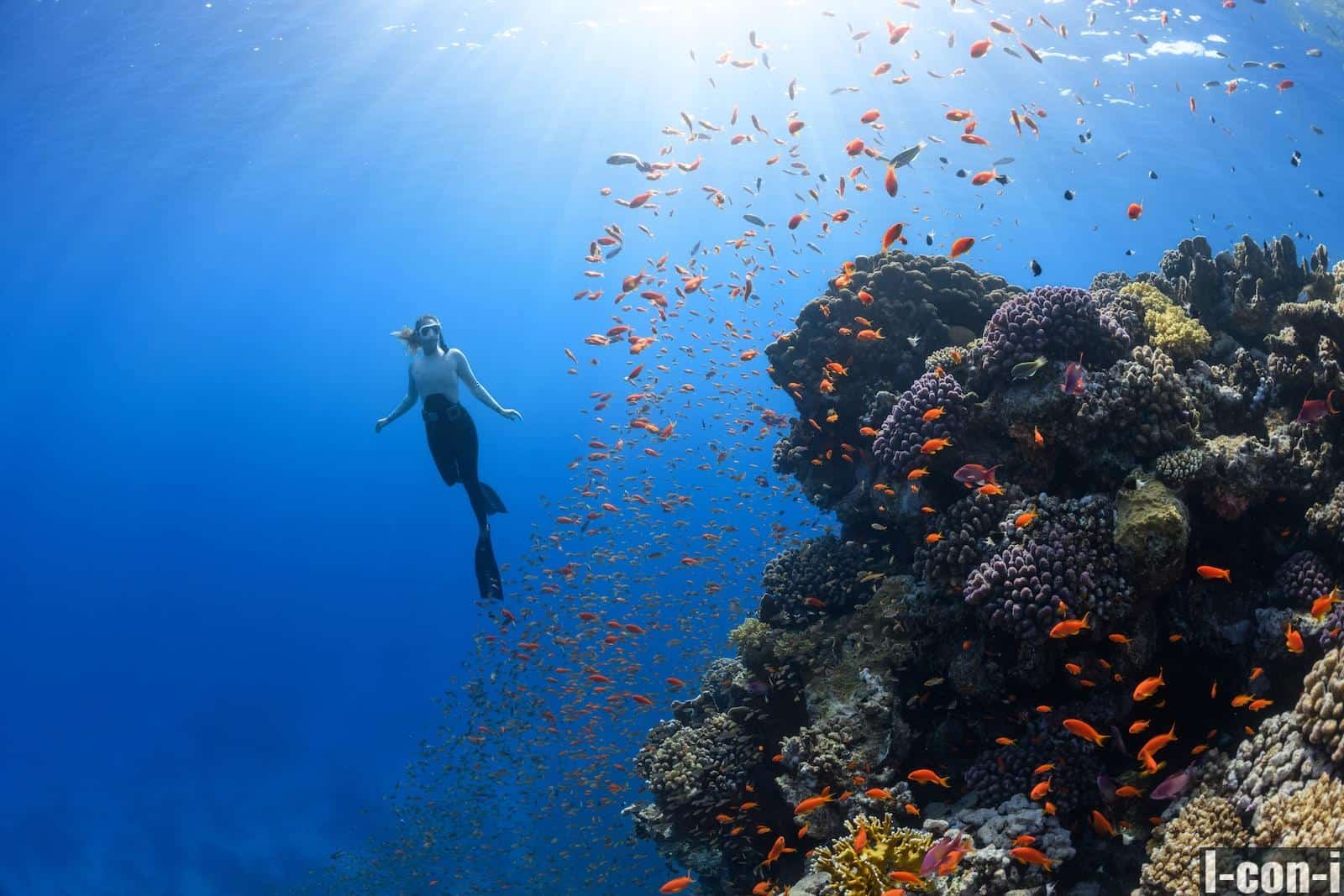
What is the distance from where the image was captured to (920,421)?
7.17m

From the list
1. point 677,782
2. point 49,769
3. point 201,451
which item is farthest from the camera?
point 201,451

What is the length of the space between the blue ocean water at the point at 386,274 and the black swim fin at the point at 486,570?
2.56ft

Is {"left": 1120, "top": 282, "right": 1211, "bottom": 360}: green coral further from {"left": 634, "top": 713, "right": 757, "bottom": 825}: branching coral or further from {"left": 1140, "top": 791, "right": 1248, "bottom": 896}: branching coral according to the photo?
{"left": 634, "top": 713, "right": 757, "bottom": 825}: branching coral

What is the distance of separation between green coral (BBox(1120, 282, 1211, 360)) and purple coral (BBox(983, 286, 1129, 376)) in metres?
0.90

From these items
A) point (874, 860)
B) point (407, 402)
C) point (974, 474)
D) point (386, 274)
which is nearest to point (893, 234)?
point (974, 474)

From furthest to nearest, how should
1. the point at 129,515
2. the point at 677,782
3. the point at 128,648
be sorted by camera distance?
the point at 129,515
the point at 128,648
the point at 677,782

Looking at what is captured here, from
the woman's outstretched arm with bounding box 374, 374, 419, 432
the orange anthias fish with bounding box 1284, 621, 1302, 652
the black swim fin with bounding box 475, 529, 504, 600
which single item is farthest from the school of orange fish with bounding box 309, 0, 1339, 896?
the woman's outstretched arm with bounding box 374, 374, 419, 432

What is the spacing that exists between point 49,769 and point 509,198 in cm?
5870

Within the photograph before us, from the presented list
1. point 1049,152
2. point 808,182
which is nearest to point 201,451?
point 808,182

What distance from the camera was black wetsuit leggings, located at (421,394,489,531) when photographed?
12148 mm

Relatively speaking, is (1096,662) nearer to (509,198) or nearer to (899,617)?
(899,617)

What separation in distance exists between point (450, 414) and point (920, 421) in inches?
318

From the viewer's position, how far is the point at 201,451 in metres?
115

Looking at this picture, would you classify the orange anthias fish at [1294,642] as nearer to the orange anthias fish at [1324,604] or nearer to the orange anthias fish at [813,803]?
the orange anthias fish at [1324,604]
